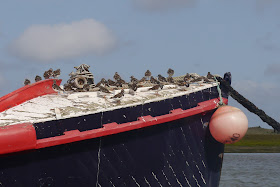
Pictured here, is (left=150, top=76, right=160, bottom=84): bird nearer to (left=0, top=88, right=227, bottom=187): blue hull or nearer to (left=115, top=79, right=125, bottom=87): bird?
(left=115, top=79, right=125, bottom=87): bird

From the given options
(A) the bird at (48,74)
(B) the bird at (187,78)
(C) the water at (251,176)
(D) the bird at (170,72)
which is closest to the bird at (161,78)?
(D) the bird at (170,72)

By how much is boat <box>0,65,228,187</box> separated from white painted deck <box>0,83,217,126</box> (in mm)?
15

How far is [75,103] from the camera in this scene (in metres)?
7.77

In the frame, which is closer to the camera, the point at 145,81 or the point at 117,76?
the point at 117,76

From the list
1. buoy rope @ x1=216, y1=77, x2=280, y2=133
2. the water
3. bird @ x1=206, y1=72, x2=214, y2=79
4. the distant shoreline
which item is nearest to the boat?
bird @ x1=206, y1=72, x2=214, y2=79

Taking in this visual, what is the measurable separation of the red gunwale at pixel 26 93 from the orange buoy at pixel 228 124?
307 cm

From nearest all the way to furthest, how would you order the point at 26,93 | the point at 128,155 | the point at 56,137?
the point at 56,137 → the point at 128,155 → the point at 26,93

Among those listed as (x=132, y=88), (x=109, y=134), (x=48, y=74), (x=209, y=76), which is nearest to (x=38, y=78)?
(x=48, y=74)

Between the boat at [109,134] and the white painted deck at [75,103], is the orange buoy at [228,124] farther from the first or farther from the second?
the white painted deck at [75,103]

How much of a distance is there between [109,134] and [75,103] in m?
0.99

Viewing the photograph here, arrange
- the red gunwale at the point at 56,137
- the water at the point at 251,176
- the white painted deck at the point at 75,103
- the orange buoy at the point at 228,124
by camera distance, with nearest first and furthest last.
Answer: the red gunwale at the point at 56,137 → the white painted deck at the point at 75,103 → the orange buoy at the point at 228,124 → the water at the point at 251,176

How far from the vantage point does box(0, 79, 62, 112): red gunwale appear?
25.8ft

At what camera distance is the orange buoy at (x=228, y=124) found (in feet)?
27.8

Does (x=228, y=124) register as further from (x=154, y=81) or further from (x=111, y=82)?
(x=111, y=82)
